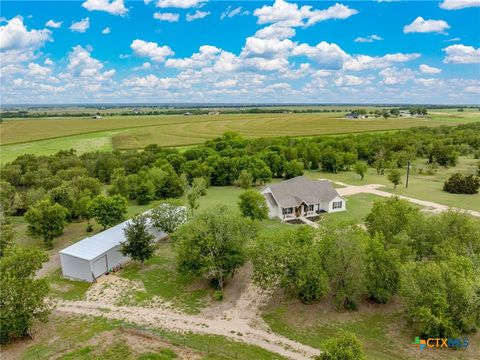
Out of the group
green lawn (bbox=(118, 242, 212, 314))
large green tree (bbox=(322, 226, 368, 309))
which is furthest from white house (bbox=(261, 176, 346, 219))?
large green tree (bbox=(322, 226, 368, 309))

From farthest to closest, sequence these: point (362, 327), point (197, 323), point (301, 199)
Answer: point (301, 199), point (197, 323), point (362, 327)

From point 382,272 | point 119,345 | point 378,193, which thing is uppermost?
point 382,272

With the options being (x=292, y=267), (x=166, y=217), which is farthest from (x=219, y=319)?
(x=166, y=217)

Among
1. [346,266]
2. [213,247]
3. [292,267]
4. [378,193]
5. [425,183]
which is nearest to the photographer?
[346,266]

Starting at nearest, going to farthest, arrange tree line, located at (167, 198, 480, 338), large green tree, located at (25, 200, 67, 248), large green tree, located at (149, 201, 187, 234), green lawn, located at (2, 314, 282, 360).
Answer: green lawn, located at (2, 314, 282, 360) → tree line, located at (167, 198, 480, 338) → large green tree, located at (25, 200, 67, 248) → large green tree, located at (149, 201, 187, 234)

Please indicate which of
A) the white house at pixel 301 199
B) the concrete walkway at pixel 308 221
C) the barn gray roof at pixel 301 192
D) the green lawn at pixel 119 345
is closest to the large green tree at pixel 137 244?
the green lawn at pixel 119 345

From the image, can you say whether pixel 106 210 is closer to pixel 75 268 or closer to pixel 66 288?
pixel 75 268

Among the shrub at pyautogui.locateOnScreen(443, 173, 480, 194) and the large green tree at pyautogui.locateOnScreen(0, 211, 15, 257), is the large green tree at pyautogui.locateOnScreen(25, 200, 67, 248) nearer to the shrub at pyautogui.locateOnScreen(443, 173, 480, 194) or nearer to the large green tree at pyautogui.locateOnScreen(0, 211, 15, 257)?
the large green tree at pyautogui.locateOnScreen(0, 211, 15, 257)
